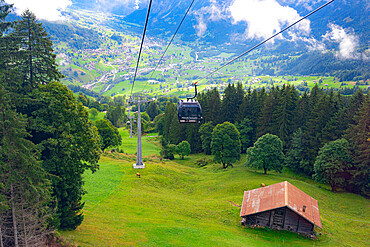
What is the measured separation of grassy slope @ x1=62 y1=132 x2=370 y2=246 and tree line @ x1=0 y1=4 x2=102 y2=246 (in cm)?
404

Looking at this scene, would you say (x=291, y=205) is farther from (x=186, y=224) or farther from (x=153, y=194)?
(x=153, y=194)

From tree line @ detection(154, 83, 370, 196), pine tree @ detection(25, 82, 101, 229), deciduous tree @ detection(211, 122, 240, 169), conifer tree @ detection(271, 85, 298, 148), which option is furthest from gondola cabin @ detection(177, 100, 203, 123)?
conifer tree @ detection(271, 85, 298, 148)

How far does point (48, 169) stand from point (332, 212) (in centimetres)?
4280

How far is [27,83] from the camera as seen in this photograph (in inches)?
807

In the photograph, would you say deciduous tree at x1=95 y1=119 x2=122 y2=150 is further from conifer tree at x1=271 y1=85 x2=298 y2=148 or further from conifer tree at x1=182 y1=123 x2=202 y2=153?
conifer tree at x1=271 y1=85 x2=298 y2=148

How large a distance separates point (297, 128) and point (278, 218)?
4268cm

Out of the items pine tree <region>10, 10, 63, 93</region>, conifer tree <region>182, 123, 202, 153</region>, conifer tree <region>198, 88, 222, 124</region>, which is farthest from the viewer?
conifer tree <region>198, 88, 222, 124</region>

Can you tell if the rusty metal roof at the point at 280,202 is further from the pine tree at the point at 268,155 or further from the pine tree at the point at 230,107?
the pine tree at the point at 230,107

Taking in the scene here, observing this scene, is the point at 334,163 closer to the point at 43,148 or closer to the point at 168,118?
the point at 43,148

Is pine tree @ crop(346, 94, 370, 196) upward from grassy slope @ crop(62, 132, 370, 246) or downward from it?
upward

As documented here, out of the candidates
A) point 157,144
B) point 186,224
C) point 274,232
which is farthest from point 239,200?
point 157,144

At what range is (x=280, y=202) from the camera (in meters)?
30.6

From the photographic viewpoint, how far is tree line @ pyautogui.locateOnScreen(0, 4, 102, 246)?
14.7 m

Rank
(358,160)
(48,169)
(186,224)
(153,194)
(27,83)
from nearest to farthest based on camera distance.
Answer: (48,169) < (27,83) < (186,224) < (153,194) < (358,160)
